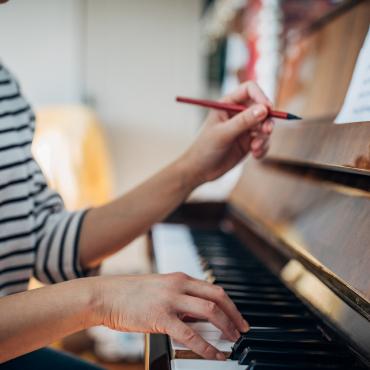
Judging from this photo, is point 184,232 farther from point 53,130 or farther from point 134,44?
point 134,44

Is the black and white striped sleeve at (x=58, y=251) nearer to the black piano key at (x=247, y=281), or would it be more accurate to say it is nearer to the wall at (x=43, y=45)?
the black piano key at (x=247, y=281)

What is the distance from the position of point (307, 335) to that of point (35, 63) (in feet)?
10.4

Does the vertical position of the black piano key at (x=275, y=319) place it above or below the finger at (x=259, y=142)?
below

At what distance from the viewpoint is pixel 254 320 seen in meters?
0.70

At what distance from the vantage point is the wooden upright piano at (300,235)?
2.01ft

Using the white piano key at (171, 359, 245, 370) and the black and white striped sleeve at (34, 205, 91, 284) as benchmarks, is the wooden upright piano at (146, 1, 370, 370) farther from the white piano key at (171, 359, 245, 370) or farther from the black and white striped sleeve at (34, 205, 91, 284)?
the black and white striped sleeve at (34, 205, 91, 284)

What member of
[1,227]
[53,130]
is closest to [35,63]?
[53,130]

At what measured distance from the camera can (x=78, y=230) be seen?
1.02 m

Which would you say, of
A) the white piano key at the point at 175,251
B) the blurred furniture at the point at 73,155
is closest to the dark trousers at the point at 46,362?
the white piano key at the point at 175,251

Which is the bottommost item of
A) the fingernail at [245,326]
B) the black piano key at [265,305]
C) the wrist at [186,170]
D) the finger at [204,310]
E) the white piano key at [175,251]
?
the white piano key at [175,251]

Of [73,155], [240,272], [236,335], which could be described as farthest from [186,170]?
[73,155]

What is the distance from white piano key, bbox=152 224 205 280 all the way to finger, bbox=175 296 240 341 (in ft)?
1.02

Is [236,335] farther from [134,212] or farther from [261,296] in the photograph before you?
[134,212]

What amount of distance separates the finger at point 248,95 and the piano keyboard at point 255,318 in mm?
307
